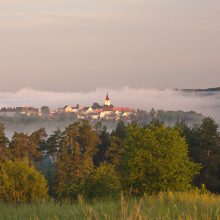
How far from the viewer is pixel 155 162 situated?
49188 millimetres

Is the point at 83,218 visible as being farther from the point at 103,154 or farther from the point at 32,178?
the point at 103,154

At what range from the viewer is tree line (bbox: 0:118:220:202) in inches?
1877

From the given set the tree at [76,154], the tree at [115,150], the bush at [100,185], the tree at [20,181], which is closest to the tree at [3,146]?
the tree at [76,154]

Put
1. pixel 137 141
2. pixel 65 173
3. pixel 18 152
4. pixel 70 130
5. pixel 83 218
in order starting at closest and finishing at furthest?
1. pixel 83 218
2. pixel 137 141
3. pixel 65 173
4. pixel 18 152
5. pixel 70 130

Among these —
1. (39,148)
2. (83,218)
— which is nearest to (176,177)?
(83,218)

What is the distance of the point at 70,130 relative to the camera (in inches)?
3469

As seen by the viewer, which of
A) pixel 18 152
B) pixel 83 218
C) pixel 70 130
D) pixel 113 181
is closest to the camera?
pixel 83 218

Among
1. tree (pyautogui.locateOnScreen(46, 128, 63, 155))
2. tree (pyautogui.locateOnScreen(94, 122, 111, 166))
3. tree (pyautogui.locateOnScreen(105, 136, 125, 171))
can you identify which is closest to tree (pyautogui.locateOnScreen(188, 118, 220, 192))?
tree (pyautogui.locateOnScreen(105, 136, 125, 171))

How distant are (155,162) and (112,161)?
30162 mm

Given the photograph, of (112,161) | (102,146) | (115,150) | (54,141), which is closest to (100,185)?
(112,161)

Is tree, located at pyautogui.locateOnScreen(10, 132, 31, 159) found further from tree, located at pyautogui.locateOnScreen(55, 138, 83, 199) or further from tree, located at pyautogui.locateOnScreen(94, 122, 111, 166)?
tree, located at pyautogui.locateOnScreen(94, 122, 111, 166)

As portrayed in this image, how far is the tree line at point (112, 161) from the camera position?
47.7 meters

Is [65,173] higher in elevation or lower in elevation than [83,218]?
lower

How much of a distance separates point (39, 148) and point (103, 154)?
10.9 meters
